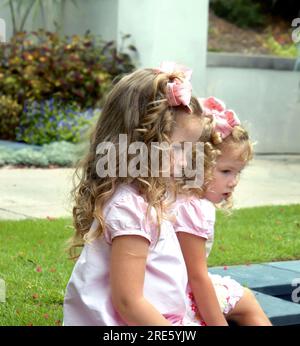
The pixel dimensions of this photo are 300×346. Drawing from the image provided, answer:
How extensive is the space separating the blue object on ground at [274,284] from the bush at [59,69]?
222 inches

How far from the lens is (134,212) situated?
299 centimetres

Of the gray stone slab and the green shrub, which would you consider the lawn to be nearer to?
A: the gray stone slab

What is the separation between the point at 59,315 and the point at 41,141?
20.2 feet

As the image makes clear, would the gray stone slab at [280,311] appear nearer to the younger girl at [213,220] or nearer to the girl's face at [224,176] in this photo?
the younger girl at [213,220]

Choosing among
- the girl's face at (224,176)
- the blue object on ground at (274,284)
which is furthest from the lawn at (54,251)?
the girl's face at (224,176)

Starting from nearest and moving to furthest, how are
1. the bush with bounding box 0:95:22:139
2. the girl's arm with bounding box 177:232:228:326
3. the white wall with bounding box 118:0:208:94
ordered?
1. the girl's arm with bounding box 177:232:228:326
2. the bush with bounding box 0:95:22:139
3. the white wall with bounding box 118:0:208:94

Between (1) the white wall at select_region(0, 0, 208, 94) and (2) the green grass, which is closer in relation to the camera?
(2) the green grass

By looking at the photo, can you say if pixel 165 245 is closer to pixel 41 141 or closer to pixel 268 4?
pixel 41 141

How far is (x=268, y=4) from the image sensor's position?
15109 millimetres

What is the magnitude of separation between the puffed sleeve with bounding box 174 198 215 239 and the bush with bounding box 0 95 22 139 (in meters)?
7.20

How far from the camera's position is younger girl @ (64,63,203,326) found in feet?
9.76

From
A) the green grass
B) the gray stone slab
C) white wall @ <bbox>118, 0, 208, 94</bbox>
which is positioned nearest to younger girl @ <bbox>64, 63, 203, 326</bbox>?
the gray stone slab

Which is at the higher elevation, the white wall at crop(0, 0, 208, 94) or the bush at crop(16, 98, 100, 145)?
the white wall at crop(0, 0, 208, 94)
